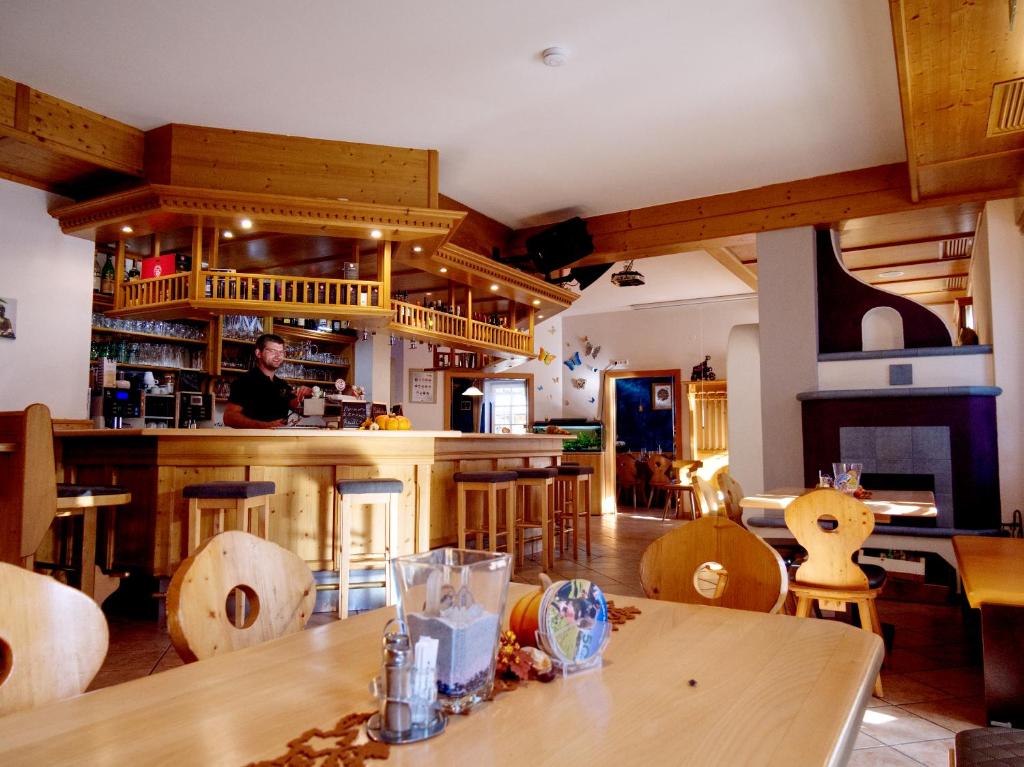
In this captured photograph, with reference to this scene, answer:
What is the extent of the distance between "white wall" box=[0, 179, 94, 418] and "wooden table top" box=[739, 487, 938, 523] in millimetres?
4899

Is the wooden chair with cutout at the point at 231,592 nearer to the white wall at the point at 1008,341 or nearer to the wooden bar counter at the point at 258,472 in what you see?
the wooden bar counter at the point at 258,472

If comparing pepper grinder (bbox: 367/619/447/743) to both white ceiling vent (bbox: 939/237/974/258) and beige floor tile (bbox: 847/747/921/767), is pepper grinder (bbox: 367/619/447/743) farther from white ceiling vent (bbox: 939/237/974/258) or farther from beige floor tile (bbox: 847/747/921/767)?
white ceiling vent (bbox: 939/237/974/258)

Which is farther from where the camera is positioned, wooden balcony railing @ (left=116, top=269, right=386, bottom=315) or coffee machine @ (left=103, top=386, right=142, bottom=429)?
coffee machine @ (left=103, top=386, right=142, bottom=429)

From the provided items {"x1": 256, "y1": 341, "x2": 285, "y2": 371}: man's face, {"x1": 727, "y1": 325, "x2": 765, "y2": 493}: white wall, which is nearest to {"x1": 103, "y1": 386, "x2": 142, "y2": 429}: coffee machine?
{"x1": 256, "y1": 341, "x2": 285, "y2": 371}: man's face

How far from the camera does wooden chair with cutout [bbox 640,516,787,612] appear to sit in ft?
5.55

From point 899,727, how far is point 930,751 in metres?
0.24

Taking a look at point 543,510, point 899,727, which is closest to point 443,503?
point 543,510

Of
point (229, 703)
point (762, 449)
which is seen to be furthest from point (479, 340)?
A: point (229, 703)

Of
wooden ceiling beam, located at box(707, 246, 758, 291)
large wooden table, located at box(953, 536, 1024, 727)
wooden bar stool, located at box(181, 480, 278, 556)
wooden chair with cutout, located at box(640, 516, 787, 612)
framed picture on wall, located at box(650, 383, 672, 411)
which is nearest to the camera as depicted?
wooden chair with cutout, located at box(640, 516, 787, 612)

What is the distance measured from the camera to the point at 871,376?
5.94 metres

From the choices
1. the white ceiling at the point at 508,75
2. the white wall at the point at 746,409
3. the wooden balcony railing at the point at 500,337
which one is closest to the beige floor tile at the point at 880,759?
the white ceiling at the point at 508,75

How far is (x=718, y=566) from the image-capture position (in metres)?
1.81

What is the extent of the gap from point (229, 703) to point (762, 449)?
19.9 feet

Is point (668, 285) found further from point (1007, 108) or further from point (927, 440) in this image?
point (1007, 108)
